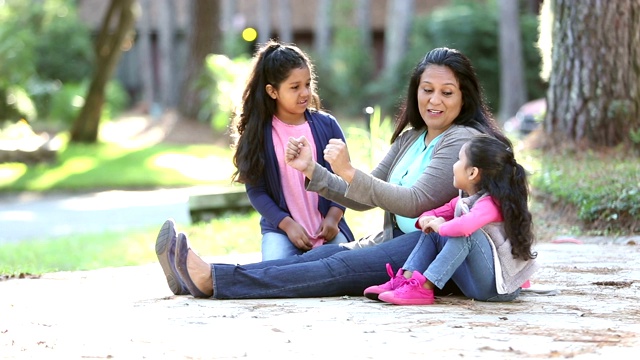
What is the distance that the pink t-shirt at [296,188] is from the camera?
6.27 meters

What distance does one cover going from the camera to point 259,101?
6266 millimetres

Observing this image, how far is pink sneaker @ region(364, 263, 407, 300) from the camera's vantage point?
17.5 ft

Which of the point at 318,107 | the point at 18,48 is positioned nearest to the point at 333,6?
the point at 18,48

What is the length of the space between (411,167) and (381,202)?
0.42 m

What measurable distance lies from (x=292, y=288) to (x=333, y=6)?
32.0 metres

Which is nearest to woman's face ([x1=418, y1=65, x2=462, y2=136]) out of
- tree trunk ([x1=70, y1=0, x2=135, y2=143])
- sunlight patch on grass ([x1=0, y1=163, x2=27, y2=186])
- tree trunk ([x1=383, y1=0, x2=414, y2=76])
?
sunlight patch on grass ([x1=0, y1=163, x2=27, y2=186])

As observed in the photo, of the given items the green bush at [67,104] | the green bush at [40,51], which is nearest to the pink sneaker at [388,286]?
the green bush at [40,51]

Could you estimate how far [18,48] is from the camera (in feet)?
83.5

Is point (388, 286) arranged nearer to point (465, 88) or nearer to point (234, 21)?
point (465, 88)

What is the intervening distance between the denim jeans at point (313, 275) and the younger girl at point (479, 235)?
23cm

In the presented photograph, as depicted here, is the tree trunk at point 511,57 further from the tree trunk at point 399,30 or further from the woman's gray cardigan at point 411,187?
the woman's gray cardigan at point 411,187

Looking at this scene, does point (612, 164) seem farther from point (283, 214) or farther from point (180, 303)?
point (180, 303)

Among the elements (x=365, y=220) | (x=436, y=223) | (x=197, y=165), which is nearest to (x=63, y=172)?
(x=197, y=165)

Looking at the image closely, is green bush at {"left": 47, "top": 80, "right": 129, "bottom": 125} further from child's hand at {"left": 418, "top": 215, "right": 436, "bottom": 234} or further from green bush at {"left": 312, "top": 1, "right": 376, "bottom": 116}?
child's hand at {"left": 418, "top": 215, "right": 436, "bottom": 234}
